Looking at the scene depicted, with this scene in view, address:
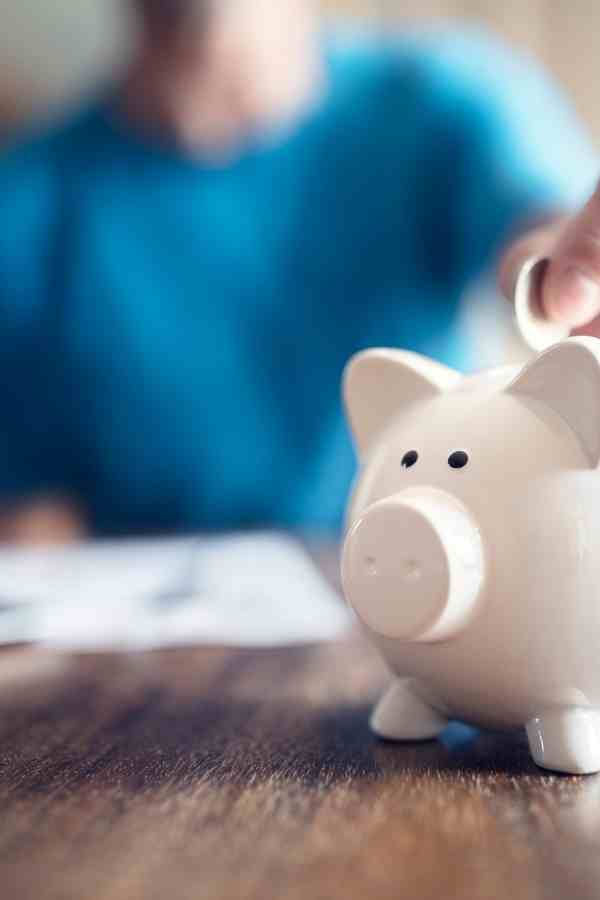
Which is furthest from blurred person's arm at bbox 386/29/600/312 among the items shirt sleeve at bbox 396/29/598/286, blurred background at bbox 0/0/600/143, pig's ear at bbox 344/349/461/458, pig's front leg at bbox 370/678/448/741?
pig's front leg at bbox 370/678/448/741

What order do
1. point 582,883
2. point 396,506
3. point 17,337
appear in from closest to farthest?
point 582,883, point 396,506, point 17,337

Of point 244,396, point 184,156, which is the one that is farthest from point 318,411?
point 184,156

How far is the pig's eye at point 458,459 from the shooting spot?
396 millimetres

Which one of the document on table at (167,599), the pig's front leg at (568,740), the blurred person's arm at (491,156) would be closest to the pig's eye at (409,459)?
the pig's front leg at (568,740)

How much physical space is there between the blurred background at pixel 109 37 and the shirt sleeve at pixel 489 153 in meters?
0.44

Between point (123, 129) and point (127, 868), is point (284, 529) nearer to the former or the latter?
point (123, 129)

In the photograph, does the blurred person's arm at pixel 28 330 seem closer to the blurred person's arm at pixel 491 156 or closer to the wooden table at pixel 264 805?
the blurred person's arm at pixel 491 156

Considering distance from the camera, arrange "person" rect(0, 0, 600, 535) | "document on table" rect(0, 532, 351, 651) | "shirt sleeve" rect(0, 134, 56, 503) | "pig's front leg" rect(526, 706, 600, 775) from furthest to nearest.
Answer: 1. "shirt sleeve" rect(0, 134, 56, 503)
2. "person" rect(0, 0, 600, 535)
3. "document on table" rect(0, 532, 351, 651)
4. "pig's front leg" rect(526, 706, 600, 775)

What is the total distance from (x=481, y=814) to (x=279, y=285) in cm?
135

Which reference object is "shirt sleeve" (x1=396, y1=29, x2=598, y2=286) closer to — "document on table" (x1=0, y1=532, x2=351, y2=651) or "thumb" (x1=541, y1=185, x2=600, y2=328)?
"document on table" (x1=0, y1=532, x2=351, y2=651)

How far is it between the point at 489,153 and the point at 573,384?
1.22 m

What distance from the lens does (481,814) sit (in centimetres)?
33

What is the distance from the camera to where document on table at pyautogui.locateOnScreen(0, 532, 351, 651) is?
629 millimetres

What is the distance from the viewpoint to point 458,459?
396 millimetres
